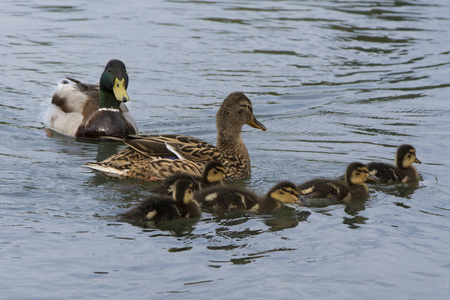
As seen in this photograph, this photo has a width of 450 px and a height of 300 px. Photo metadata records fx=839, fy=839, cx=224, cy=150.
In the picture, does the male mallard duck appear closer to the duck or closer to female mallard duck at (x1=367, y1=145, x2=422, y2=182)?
the duck

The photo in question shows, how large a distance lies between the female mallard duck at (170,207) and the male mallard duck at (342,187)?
107 cm

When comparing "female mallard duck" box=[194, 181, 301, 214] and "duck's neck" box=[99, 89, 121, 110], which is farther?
"duck's neck" box=[99, 89, 121, 110]

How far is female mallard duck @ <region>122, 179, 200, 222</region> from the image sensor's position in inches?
247

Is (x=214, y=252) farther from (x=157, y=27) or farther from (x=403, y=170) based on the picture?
(x=157, y=27)

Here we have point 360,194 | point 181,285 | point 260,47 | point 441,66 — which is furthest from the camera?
point 260,47

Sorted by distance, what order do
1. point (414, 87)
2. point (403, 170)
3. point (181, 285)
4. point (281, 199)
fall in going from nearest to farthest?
point (181, 285), point (281, 199), point (403, 170), point (414, 87)

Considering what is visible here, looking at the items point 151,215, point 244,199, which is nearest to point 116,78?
point 244,199

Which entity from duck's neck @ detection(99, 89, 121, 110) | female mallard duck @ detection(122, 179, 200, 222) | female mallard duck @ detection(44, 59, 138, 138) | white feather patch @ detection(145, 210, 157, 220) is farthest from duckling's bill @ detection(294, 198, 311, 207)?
duck's neck @ detection(99, 89, 121, 110)

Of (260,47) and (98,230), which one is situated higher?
(260,47)

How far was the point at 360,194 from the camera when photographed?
7242 mm

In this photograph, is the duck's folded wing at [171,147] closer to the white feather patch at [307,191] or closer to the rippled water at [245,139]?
the rippled water at [245,139]

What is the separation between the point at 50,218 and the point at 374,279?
8.11 feet

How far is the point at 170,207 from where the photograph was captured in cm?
641

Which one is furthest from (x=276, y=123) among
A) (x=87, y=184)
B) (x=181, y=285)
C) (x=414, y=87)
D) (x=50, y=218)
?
(x=181, y=285)
